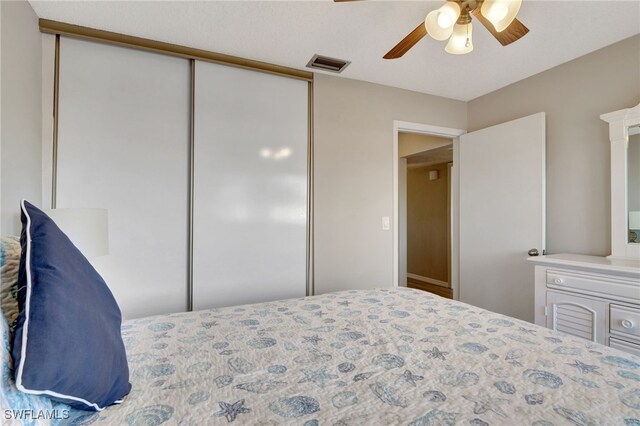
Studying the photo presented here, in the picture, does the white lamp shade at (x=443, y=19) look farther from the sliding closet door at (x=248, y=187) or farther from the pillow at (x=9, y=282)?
the pillow at (x=9, y=282)

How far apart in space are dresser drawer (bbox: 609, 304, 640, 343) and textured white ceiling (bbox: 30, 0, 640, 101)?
1772 mm

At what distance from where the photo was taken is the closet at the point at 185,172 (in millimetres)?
2104

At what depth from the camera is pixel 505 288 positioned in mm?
2891

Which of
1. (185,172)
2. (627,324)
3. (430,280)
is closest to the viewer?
(627,324)

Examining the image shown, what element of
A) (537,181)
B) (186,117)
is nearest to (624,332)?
(537,181)

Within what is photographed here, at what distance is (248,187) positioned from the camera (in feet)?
8.27

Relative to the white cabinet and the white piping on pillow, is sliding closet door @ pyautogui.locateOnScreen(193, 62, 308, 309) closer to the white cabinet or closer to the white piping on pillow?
the white piping on pillow

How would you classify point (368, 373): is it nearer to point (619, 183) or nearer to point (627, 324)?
point (627, 324)

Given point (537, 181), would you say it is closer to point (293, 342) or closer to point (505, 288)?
point (505, 288)

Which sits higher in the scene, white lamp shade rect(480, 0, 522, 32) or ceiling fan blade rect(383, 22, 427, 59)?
ceiling fan blade rect(383, 22, 427, 59)

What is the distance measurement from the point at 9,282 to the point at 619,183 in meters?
3.18

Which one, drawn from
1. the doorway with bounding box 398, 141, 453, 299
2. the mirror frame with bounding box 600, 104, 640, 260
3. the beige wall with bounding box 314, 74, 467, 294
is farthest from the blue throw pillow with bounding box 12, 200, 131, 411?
the doorway with bounding box 398, 141, 453, 299

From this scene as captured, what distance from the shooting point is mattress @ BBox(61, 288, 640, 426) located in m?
0.79

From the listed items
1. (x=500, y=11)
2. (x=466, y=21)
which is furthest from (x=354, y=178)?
(x=500, y=11)
